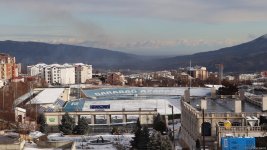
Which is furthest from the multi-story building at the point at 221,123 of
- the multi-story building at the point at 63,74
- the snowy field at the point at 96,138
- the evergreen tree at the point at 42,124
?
the multi-story building at the point at 63,74

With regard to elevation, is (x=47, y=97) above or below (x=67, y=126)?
above

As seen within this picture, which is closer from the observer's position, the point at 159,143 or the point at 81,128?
Answer: the point at 159,143

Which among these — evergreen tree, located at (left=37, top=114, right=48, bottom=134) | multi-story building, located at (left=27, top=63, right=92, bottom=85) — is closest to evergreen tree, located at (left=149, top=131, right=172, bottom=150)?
evergreen tree, located at (left=37, top=114, right=48, bottom=134)

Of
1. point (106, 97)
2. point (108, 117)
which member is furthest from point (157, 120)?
point (106, 97)

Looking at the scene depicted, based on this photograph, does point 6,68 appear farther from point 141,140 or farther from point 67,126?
point 141,140

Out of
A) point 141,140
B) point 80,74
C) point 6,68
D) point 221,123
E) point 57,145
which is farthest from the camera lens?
point 80,74

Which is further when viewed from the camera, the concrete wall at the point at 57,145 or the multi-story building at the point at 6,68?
the multi-story building at the point at 6,68

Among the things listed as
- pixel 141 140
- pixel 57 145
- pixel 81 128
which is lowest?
pixel 81 128

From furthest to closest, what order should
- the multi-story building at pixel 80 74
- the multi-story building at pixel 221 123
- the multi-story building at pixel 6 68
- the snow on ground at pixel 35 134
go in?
1. the multi-story building at pixel 80 74
2. the multi-story building at pixel 6 68
3. the snow on ground at pixel 35 134
4. the multi-story building at pixel 221 123

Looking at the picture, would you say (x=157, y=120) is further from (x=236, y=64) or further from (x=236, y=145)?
(x=236, y=64)

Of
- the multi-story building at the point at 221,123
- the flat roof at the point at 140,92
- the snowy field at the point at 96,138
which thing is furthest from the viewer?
the flat roof at the point at 140,92

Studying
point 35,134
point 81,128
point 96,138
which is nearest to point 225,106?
point 96,138

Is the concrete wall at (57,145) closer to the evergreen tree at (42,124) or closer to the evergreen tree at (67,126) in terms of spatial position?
the evergreen tree at (67,126)

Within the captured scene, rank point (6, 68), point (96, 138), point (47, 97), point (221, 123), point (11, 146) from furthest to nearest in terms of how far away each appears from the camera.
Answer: point (6, 68) < point (47, 97) < point (96, 138) < point (221, 123) < point (11, 146)
